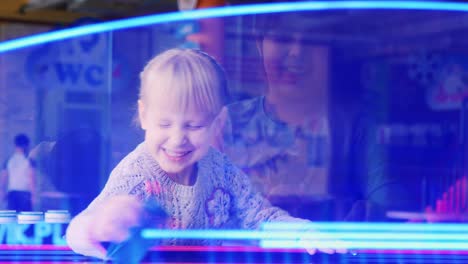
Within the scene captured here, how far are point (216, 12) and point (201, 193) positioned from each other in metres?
0.56

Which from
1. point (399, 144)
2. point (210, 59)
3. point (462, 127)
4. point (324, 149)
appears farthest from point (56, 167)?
point (462, 127)

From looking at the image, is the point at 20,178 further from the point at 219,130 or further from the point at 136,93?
the point at 219,130

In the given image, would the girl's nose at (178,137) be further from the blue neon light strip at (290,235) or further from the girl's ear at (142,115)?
the blue neon light strip at (290,235)

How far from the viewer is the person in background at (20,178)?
89.4 inches

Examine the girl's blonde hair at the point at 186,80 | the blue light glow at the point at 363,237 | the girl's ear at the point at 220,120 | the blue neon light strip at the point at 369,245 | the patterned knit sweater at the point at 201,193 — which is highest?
the girl's blonde hair at the point at 186,80

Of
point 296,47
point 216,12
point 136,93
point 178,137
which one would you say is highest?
point 216,12

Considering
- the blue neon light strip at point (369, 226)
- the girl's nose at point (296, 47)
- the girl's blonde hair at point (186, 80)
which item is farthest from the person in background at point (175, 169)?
the girl's nose at point (296, 47)

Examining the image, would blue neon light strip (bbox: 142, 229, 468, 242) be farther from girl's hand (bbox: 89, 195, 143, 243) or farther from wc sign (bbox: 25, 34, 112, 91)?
wc sign (bbox: 25, 34, 112, 91)

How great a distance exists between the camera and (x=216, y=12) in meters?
2.33

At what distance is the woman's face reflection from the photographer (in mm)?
2297

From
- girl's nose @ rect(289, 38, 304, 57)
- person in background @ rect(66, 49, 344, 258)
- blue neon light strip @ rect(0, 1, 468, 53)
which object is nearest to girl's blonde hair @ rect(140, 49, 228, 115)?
person in background @ rect(66, 49, 344, 258)

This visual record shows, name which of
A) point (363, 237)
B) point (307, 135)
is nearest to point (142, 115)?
point (307, 135)

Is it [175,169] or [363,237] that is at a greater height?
[175,169]

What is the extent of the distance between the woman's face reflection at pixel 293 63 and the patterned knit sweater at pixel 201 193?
0.29 meters
